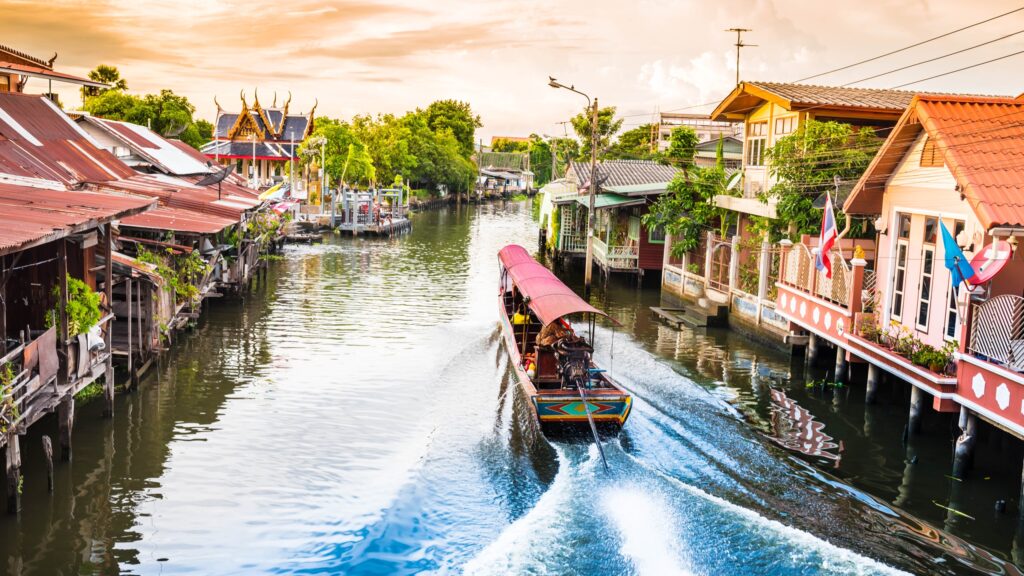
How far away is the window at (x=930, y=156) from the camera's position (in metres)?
17.6

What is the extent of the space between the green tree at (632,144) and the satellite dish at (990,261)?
208ft

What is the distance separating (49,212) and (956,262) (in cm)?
1484

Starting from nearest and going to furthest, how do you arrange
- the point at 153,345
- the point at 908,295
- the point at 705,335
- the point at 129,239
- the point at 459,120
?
the point at 908,295
the point at 153,345
the point at 129,239
the point at 705,335
the point at 459,120

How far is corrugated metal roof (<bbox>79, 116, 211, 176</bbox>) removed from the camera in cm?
3578

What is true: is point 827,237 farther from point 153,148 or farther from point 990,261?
point 153,148

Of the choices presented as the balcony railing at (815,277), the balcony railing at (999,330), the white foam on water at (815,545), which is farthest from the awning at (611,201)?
the white foam on water at (815,545)

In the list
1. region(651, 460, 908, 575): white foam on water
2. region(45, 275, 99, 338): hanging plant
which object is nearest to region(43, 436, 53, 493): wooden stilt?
region(45, 275, 99, 338): hanging plant

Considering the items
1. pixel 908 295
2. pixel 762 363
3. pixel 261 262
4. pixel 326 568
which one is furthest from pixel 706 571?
pixel 261 262

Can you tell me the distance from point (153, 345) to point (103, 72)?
188 feet

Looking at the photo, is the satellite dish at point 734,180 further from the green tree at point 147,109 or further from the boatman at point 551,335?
the green tree at point 147,109

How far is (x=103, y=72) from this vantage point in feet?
230

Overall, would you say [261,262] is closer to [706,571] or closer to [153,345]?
[153,345]

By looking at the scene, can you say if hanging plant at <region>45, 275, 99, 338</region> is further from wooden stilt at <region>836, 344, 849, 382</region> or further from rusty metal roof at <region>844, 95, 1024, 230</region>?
wooden stilt at <region>836, 344, 849, 382</region>

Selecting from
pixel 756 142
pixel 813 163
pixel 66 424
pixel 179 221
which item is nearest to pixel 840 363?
pixel 813 163
